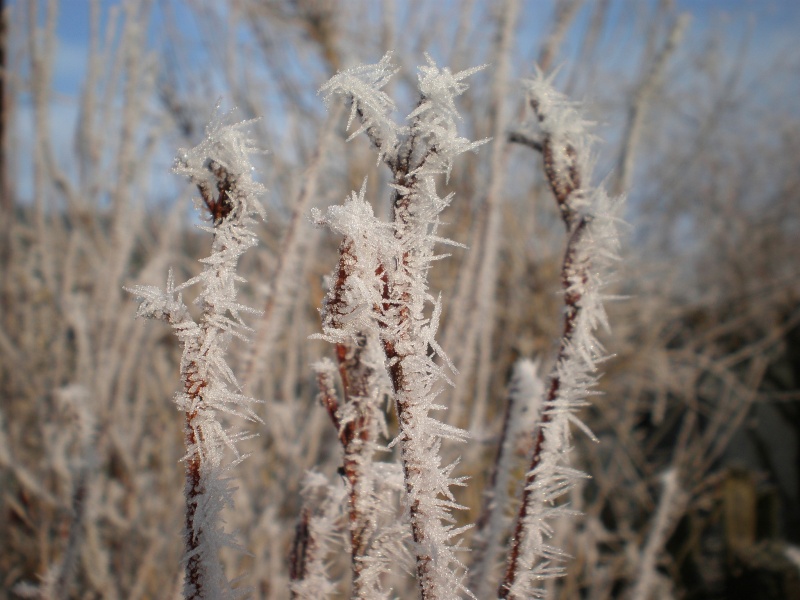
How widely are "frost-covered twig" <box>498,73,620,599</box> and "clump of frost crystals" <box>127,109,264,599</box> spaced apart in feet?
0.59

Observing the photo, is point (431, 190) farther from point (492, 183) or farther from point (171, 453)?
point (171, 453)

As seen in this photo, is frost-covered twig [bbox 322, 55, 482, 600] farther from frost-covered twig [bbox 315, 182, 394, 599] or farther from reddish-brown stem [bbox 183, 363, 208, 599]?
reddish-brown stem [bbox 183, 363, 208, 599]

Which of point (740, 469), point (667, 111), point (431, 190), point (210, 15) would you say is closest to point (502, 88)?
point (431, 190)

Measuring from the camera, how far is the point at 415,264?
280 mm

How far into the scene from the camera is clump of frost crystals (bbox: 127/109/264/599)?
0.31 meters

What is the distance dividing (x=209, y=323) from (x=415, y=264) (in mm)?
121

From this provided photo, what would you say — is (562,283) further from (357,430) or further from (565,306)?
(357,430)

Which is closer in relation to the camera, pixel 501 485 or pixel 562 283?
pixel 562 283

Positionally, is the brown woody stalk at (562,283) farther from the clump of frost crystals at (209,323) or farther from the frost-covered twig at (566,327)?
the clump of frost crystals at (209,323)

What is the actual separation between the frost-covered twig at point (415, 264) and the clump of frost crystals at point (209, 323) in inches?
2.9

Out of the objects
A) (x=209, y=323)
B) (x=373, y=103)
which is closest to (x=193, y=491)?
(x=209, y=323)

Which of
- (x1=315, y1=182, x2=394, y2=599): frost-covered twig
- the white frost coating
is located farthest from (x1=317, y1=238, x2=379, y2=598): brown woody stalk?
the white frost coating

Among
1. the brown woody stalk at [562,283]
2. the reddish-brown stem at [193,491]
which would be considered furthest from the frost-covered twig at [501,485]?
the reddish-brown stem at [193,491]

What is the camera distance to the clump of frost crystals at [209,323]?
311 mm
